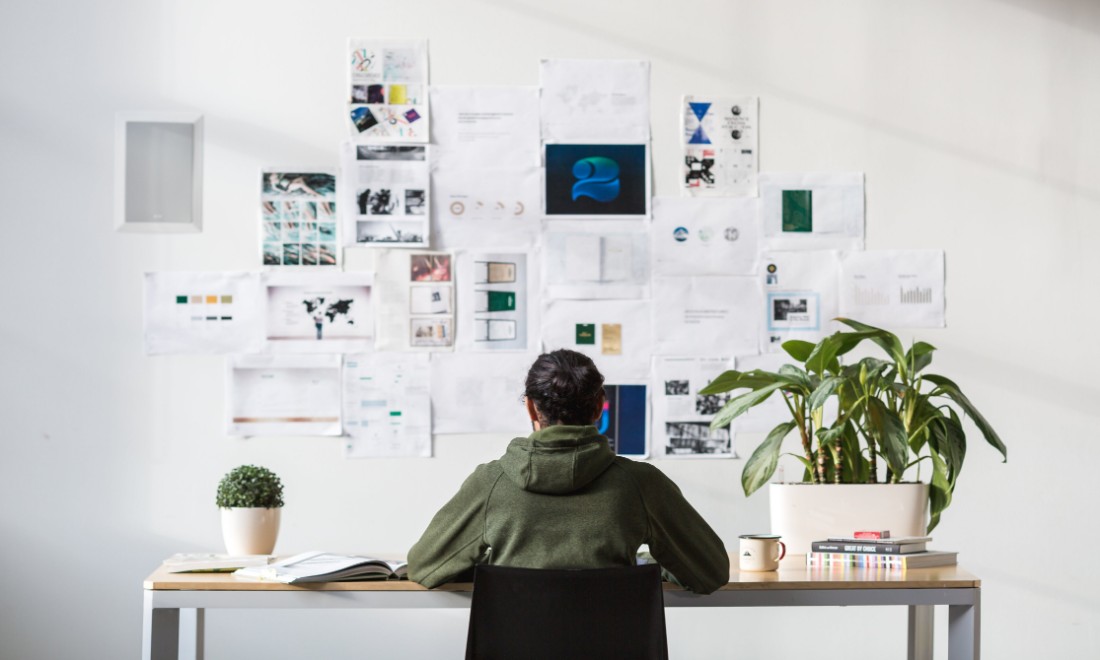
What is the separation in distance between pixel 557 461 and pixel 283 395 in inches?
66.1

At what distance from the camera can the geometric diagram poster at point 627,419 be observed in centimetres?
354

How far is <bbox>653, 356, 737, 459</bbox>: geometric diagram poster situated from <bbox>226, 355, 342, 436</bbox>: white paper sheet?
1.00 metres

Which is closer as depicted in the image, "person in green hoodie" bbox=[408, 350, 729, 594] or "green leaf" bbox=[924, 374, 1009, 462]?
"person in green hoodie" bbox=[408, 350, 729, 594]

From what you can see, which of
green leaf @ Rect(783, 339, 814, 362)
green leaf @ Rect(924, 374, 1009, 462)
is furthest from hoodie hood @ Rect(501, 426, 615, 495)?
green leaf @ Rect(924, 374, 1009, 462)

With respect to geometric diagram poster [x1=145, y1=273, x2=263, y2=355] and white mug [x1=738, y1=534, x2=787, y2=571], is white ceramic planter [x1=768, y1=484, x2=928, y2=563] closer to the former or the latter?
white mug [x1=738, y1=534, x2=787, y2=571]

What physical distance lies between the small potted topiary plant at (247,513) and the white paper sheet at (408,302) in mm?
935

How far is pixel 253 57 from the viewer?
3.54 meters

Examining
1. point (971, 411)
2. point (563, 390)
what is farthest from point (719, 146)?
point (563, 390)

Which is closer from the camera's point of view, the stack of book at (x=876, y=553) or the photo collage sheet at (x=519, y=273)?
the stack of book at (x=876, y=553)

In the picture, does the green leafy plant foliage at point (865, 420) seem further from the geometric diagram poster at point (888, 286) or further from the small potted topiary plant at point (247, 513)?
the small potted topiary plant at point (247, 513)

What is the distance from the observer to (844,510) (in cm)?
261

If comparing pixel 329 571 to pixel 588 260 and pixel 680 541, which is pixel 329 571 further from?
pixel 588 260

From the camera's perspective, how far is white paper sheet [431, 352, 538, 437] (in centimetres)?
352

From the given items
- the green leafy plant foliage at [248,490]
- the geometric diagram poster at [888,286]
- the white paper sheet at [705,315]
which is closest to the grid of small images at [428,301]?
the white paper sheet at [705,315]
